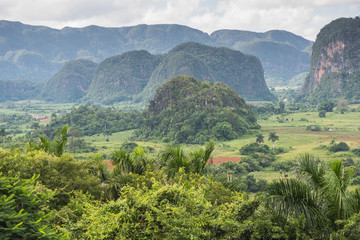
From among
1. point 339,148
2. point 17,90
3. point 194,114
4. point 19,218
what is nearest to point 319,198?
point 19,218

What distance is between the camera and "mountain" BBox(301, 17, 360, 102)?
98669 mm

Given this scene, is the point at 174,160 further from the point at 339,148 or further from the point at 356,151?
the point at 339,148

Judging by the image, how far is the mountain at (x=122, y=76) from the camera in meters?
146

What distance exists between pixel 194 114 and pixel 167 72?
81.4 metres

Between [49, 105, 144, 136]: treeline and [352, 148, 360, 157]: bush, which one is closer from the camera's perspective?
[352, 148, 360, 157]: bush

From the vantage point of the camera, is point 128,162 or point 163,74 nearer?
point 128,162

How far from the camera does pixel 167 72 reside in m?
134

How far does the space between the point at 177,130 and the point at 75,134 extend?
15401 millimetres

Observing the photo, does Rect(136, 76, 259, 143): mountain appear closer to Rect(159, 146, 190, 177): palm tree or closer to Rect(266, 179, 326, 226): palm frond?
Rect(159, 146, 190, 177): palm tree

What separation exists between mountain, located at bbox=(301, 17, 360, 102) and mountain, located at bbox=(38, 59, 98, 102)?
347ft

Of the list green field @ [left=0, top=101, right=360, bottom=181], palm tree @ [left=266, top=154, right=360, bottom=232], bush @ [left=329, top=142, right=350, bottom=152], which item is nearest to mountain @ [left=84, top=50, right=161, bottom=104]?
green field @ [left=0, top=101, right=360, bottom=181]

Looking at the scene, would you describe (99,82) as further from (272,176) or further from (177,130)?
(272,176)

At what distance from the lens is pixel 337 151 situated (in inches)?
1467

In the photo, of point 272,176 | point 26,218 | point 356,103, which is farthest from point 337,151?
point 356,103
